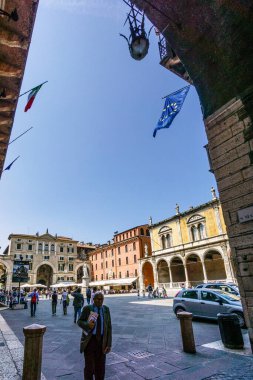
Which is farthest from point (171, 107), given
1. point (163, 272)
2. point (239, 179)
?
point (163, 272)

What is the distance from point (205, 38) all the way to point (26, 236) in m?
62.3

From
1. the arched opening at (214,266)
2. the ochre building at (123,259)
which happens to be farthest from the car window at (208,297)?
the ochre building at (123,259)

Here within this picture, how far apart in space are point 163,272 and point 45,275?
36.4 meters

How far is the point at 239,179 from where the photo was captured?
19.2 ft

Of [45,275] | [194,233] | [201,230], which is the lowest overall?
[45,275]

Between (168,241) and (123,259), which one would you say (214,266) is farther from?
(123,259)

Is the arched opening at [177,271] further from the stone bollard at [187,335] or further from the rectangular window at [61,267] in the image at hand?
the rectangular window at [61,267]

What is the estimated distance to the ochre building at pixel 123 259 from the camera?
47.7 m

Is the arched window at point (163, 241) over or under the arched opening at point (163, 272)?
over

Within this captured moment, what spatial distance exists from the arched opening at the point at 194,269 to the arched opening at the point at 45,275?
3972cm

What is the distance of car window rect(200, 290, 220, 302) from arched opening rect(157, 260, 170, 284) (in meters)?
29.1

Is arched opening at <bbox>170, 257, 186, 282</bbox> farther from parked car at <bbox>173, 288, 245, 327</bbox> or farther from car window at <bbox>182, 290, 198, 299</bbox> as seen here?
parked car at <bbox>173, 288, 245, 327</bbox>

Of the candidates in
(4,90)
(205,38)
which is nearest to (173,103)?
(205,38)

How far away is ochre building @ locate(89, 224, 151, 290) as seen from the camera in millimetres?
47656
